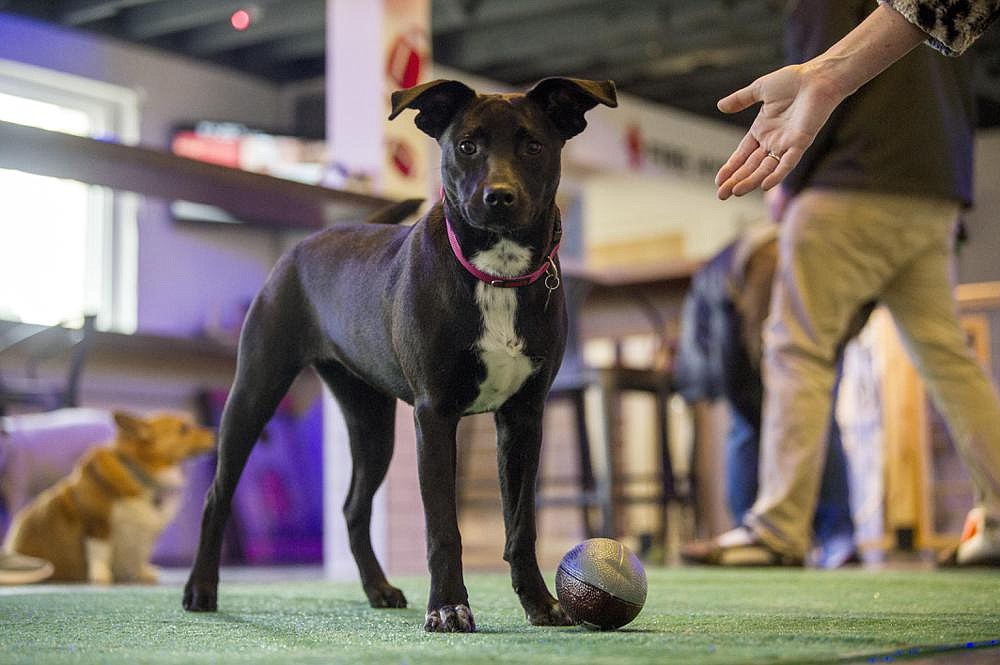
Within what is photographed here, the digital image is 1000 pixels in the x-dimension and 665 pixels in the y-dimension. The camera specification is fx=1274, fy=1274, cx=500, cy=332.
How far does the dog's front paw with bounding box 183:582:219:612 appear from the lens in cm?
243

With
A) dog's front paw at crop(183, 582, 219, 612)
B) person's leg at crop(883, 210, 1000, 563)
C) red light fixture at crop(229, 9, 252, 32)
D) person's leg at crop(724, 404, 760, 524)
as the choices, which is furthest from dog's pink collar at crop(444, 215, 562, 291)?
red light fixture at crop(229, 9, 252, 32)

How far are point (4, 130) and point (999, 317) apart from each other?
4831mm

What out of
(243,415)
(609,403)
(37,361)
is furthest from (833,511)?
(37,361)

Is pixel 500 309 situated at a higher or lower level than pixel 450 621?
higher

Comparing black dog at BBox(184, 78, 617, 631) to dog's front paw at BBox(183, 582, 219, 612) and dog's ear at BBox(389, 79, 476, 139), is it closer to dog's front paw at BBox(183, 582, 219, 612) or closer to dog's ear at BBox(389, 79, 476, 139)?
dog's ear at BBox(389, 79, 476, 139)

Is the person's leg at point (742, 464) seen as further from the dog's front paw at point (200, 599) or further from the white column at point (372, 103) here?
the dog's front paw at point (200, 599)

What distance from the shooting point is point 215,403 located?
334 inches

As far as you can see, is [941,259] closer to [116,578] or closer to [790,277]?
[790,277]

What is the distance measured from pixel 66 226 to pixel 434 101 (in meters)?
8.05

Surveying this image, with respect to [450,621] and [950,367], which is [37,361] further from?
[450,621]

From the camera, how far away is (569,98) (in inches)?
78.3

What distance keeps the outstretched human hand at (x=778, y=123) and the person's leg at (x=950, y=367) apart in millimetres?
1835

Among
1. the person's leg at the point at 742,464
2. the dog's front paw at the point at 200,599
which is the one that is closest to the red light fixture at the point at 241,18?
the person's leg at the point at 742,464

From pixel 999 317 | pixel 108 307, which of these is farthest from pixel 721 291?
pixel 108 307
